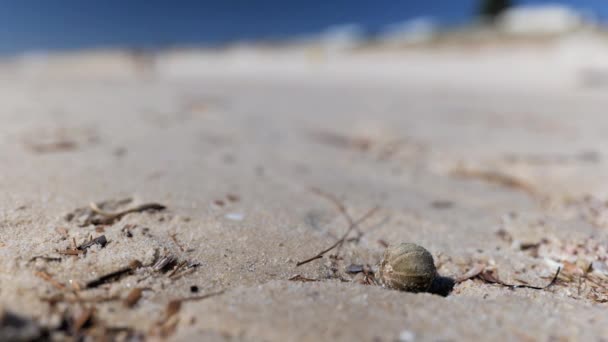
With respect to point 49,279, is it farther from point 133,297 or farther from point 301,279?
point 301,279

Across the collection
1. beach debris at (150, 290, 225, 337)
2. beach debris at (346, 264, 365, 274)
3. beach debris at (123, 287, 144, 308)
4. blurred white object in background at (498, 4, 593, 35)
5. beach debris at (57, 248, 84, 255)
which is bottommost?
beach debris at (346, 264, 365, 274)

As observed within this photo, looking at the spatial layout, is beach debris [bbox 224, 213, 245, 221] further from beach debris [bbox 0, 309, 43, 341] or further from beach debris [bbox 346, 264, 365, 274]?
beach debris [bbox 0, 309, 43, 341]

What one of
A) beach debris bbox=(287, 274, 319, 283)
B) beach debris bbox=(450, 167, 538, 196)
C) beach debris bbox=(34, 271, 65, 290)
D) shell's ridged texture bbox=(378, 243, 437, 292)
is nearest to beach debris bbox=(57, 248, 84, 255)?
beach debris bbox=(34, 271, 65, 290)

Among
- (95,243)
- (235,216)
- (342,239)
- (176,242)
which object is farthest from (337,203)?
(95,243)

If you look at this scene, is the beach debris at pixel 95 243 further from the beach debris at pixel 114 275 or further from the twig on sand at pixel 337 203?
the twig on sand at pixel 337 203

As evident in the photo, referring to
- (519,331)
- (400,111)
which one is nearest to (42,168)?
(519,331)

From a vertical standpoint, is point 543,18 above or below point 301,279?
above
